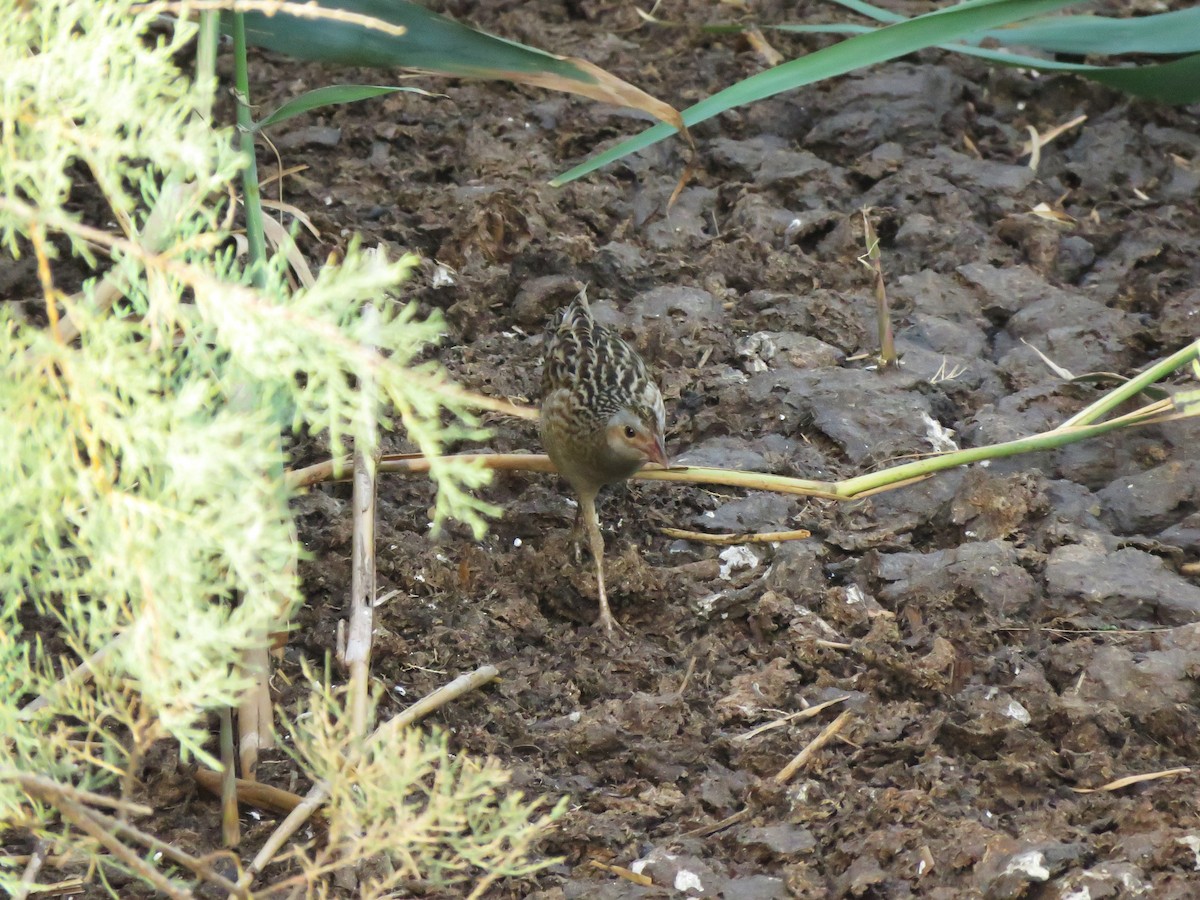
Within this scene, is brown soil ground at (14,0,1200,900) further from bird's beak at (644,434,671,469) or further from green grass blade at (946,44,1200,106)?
green grass blade at (946,44,1200,106)

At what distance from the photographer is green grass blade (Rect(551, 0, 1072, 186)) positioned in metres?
4.24

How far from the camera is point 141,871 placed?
2.03 meters

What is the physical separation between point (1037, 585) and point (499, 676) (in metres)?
1.46

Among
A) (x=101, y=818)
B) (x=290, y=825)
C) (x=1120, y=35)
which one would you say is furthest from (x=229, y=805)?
(x=1120, y=35)

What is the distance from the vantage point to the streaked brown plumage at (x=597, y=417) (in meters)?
3.97

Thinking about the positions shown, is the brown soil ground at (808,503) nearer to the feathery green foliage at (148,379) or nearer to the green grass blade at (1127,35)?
the green grass blade at (1127,35)

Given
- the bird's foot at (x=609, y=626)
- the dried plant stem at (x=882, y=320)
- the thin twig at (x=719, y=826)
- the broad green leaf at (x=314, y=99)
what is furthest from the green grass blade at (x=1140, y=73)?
the thin twig at (x=719, y=826)

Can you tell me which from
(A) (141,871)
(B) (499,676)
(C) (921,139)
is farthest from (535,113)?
(A) (141,871)

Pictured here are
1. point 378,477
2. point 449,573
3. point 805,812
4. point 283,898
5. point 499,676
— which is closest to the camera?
point 283,898

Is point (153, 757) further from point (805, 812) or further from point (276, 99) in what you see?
point (276, 99)

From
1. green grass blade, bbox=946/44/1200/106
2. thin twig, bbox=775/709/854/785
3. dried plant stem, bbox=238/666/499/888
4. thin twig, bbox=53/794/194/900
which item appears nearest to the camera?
thin twig, bbox=53/794/194/900

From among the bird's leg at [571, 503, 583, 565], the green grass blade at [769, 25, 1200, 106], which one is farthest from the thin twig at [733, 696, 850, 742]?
the green grass blade at [769, 25, 1200, 106]

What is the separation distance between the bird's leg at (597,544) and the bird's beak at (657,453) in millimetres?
253

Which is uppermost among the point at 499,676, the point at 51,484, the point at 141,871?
the point at 51,484
